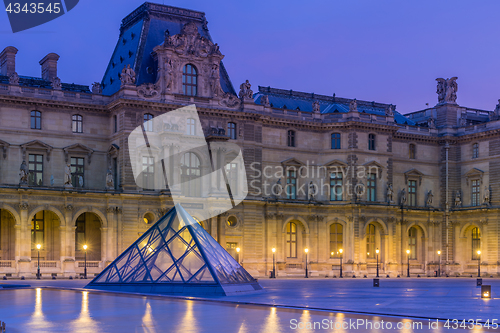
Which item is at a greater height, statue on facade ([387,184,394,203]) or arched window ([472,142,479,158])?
arched window ([472,142,479,158])

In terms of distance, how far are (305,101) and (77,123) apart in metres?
25.4

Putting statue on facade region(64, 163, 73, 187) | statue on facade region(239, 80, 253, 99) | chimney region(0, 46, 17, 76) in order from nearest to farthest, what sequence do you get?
statue on facade region(64, 163, 73, 187) → chimney region(0, 46, 17, 76) → statue on facade region(239, 80, 253, 99)

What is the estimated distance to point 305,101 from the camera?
8125 cm

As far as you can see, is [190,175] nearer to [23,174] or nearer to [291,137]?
[291,137]

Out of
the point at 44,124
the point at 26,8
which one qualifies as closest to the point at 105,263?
the point at 44,124

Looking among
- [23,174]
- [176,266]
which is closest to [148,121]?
[23,174]

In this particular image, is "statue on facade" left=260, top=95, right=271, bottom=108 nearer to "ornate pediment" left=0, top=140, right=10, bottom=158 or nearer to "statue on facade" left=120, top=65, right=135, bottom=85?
"statue on facade" left=120, top=65, right=135, bottom=85

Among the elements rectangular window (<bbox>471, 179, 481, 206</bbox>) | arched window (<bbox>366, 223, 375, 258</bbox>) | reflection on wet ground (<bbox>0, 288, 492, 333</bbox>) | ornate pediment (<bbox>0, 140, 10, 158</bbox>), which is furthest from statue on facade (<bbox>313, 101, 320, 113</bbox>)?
reflection on wet ground (<bbox>0, 288, 492, 333</bbox>)

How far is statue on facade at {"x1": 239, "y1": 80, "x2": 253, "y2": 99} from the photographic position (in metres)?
70.6

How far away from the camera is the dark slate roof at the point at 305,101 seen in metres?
78.5

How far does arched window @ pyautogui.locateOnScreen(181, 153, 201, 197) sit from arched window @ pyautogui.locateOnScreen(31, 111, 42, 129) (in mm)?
12021

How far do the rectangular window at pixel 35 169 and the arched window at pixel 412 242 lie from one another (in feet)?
121

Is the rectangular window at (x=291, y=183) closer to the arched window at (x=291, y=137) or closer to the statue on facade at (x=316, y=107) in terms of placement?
the arched window at (x=291, y=137)

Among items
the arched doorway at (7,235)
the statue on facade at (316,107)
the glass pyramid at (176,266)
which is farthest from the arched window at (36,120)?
the glass pyramid at (176,266)
